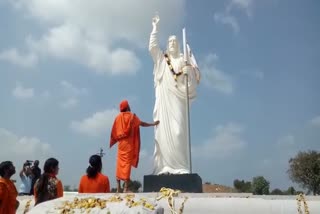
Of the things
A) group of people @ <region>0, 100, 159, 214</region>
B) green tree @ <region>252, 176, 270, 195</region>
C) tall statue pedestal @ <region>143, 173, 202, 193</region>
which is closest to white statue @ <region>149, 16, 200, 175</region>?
tall statue pedestal @ <region>143, 173, 202, 193</region>

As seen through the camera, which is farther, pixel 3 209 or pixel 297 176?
pixel 297 176

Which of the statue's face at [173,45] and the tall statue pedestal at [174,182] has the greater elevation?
the statue's face at [173,45]

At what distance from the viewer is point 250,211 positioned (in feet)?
17.6

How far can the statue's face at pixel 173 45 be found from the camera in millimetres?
9969

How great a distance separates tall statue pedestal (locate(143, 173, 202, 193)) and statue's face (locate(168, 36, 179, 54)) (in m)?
3.05

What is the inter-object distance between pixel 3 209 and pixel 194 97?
568cm

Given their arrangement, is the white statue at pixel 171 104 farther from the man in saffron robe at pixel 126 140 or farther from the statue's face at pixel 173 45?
the man in saffron robe at pixel 126 140

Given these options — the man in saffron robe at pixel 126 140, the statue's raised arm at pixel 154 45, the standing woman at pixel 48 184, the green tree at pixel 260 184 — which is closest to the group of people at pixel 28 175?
the man in saffron robe at pixel 126 140

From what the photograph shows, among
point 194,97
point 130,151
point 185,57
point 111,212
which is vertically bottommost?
point 111,212

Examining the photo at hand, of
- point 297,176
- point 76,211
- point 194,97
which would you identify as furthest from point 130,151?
point 297,176

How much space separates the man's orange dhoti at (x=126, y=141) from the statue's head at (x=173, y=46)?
2277 mm

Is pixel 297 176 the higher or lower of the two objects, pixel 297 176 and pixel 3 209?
the higher

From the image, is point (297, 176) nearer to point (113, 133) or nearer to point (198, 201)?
point (113, 133)

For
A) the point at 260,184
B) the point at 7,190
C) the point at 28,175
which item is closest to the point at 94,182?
the point at 7,190
